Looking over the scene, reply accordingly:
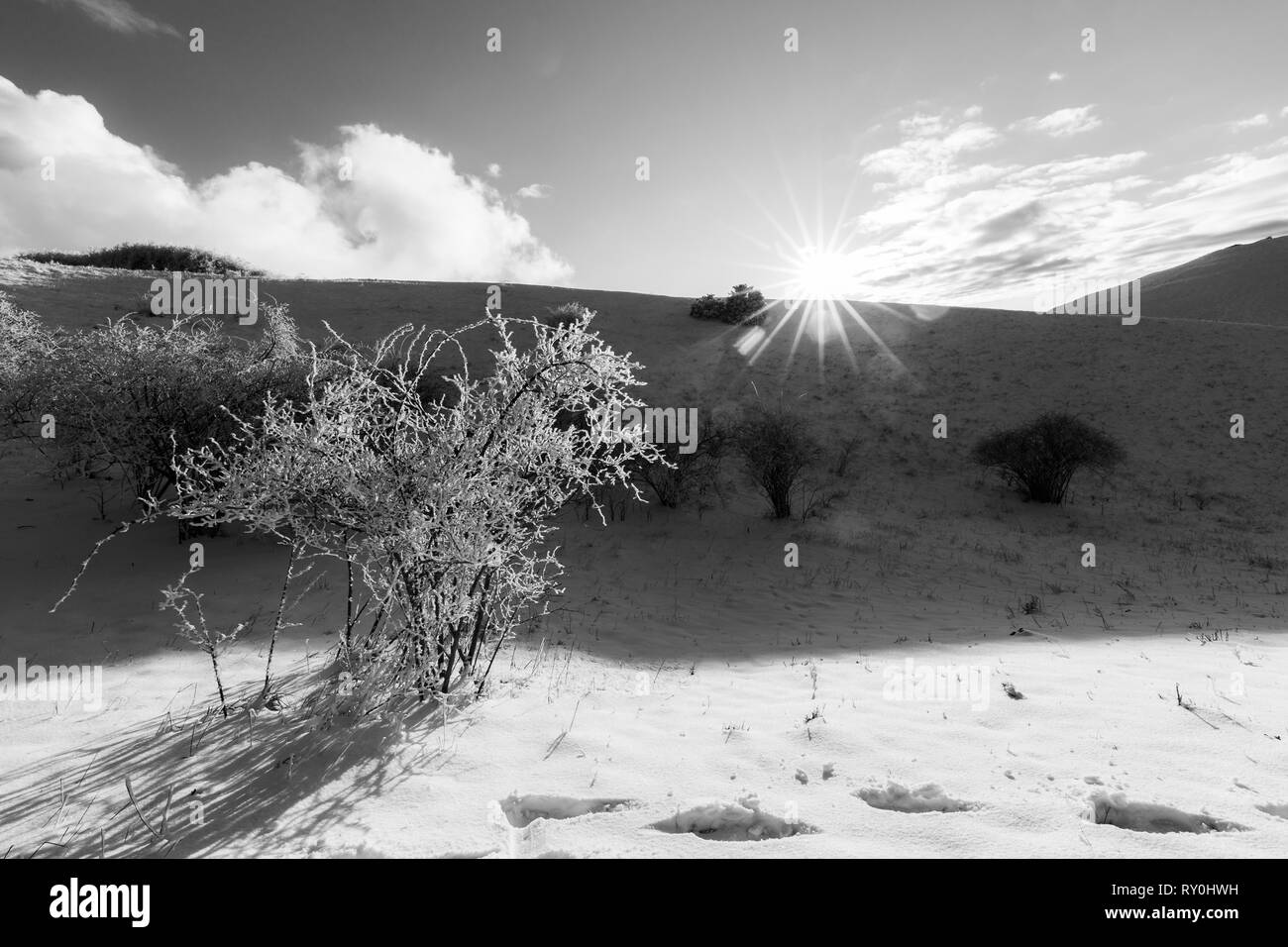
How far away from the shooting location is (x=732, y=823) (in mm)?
2686

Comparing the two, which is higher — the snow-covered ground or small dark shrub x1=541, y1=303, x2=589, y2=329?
small dark shrub x1=541, y1=303, x2=589, y2=329

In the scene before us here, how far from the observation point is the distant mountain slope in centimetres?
5499

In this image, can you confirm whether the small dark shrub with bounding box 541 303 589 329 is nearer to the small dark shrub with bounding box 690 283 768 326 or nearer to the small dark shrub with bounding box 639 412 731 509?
the small dark shrub with bounding box 690 283 768 326

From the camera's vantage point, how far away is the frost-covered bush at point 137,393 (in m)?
7.71

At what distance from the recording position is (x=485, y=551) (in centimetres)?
369

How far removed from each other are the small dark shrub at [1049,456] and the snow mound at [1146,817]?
12.3m

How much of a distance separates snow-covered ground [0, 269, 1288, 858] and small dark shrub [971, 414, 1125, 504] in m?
1.41

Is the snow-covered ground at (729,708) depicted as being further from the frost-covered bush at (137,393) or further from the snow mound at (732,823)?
the frost-covered bush at (137,393)

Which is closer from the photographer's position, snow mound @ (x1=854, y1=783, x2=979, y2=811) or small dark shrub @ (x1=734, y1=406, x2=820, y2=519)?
snow mound @ (x1=854, y1=783, x2=979, y2=811)

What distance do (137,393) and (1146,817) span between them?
1012 cm

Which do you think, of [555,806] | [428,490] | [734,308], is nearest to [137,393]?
[428,490]

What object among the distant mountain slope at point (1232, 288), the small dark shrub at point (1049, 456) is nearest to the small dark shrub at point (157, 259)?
the small dark shrub at point (1049, 456)

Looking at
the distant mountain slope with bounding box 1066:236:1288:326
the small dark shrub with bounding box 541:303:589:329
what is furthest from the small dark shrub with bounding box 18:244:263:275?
the distant mountain slope with bounding box 1066:236:1288:326

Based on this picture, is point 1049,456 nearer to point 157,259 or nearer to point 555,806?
point 555,806
